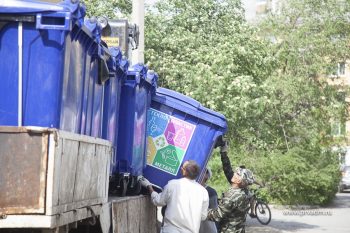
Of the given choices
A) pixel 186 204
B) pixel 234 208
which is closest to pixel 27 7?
pixel 186 204

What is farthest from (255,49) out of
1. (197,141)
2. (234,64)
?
(197,141)

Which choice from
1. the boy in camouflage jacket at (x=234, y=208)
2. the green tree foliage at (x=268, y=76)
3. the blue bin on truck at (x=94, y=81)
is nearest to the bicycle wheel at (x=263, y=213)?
the green tree foliage at (x=268, y=76)

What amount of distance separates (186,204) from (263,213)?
13.9 meters

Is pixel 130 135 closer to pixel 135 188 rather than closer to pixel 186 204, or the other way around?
pixel 135 188

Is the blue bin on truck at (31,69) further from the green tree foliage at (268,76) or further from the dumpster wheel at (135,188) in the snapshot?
the green tree foliage at (268,76)

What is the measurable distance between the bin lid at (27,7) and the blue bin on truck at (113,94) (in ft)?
8.07

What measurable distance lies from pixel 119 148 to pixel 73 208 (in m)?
3.92

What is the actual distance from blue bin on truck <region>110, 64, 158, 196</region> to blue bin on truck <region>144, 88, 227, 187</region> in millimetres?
702

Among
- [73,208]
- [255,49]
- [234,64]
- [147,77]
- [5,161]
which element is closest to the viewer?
[5,161]

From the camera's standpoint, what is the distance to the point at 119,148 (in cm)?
909

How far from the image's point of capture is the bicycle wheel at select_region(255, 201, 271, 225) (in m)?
21.1

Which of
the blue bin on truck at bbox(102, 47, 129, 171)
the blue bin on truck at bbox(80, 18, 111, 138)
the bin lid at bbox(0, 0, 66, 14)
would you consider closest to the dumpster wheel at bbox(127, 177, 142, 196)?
the blue bin on truck at bbox(102, 47, 129, 171)

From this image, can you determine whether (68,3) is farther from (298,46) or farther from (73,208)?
(298,46)

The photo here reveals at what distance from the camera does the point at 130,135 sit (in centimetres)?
909
